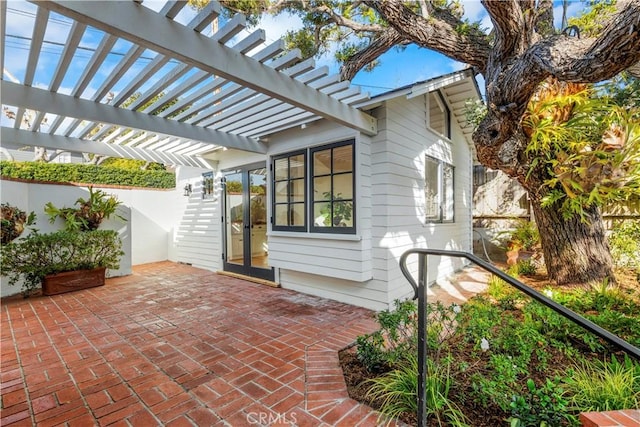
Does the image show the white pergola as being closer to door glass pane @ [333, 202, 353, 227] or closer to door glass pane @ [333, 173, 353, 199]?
door glass pane @ [333, 173, 353, 199]

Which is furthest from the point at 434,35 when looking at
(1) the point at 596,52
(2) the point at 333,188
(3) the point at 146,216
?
(3) the point at 146,216

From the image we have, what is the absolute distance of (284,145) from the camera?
5227 mm

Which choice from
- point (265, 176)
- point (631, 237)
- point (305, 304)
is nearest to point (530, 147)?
point (631, 237)

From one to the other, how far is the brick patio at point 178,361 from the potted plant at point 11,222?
109 cm

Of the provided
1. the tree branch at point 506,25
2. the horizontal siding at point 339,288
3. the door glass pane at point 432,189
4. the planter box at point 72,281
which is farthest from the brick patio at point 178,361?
the tree branch at point 506,25

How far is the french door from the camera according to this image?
606cm

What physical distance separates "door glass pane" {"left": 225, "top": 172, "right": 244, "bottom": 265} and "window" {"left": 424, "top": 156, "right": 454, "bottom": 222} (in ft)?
12.6

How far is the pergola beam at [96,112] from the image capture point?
9.99 feet

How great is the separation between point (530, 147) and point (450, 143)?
2523 mm

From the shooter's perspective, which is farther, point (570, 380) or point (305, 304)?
A: point (305, 304)

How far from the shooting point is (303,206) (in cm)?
497

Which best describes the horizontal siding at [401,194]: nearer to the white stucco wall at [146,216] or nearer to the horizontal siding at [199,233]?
the horizontal siding at [199,233]

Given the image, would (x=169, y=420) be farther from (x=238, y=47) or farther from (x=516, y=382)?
(x=238, y=47)

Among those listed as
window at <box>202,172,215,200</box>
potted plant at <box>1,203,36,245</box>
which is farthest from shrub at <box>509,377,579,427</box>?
potted plant at <box>1,203,36,245</box>
